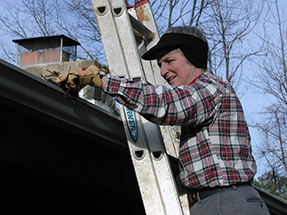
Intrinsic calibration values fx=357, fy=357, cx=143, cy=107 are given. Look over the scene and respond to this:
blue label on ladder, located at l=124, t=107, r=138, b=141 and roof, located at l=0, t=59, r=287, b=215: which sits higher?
roof, located at l=0, t=59, r=287, b=215

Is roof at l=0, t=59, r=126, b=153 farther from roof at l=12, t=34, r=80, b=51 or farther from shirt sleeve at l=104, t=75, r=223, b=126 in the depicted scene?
roof at l=12, t=34, r=80, b=51

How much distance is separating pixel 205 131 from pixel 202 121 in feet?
0.30

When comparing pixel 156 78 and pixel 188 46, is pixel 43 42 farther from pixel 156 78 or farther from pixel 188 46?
pixel 188 46

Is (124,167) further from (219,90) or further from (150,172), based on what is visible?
(219,90)

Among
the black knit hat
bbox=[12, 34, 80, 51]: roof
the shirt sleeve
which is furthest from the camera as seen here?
bbox=[12, 34, 80, 51]: roof

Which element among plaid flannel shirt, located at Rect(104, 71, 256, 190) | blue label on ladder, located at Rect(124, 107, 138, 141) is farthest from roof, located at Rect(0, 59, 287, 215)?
plaid flannel shirt, located at Rect(104, 71, 256, 190)

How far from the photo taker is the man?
5.43 feet

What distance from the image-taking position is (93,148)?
2475 millimetres

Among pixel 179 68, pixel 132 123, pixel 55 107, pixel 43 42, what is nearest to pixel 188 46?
pixel 179 68

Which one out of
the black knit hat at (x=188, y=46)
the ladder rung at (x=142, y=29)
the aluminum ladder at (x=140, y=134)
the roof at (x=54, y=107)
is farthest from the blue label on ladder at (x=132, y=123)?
the ladder rung at (x=142, y=29)

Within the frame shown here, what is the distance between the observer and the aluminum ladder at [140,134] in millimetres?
2010

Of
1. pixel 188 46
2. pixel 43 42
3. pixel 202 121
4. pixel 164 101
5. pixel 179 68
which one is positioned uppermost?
pixel 43 42

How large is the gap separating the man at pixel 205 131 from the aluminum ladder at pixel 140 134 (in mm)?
180

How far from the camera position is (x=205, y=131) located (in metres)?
1.82
